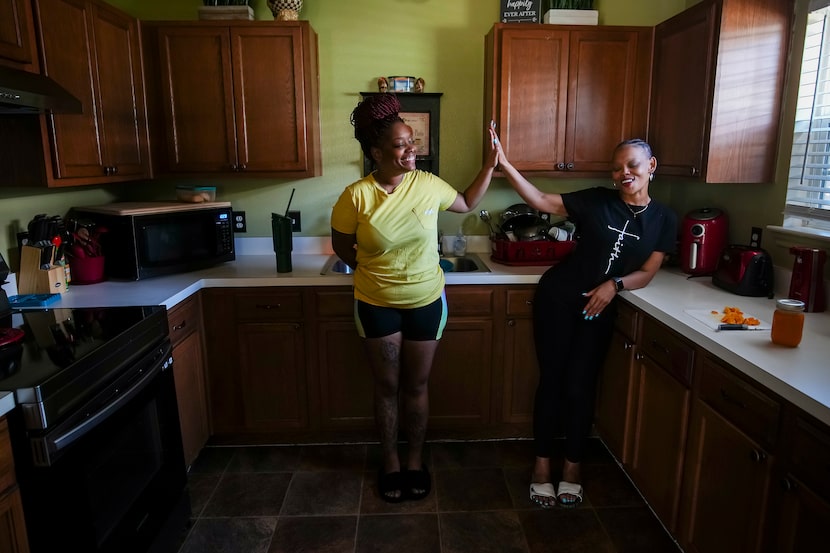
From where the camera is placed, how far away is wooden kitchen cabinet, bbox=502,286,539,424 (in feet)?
8.46

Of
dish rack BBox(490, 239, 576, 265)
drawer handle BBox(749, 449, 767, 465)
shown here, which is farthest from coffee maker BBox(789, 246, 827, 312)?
dish rack BBox(490, 239, 576, 265)

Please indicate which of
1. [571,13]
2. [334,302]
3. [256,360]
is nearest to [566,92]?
[571,13]

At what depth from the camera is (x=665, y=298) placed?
209 cm

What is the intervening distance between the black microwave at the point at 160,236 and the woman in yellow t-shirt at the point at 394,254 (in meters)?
0.85

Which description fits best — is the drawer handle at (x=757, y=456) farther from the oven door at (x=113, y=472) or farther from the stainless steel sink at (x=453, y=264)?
the oven door at (x=113, y=472)

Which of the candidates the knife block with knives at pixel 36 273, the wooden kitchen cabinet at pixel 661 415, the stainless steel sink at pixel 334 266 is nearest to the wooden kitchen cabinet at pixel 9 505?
the knife block with knives at pixel 36 273

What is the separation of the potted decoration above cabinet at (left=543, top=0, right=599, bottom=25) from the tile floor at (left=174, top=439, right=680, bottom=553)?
2.09 metres

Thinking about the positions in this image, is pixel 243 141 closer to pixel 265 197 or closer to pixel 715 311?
pixel 265 197

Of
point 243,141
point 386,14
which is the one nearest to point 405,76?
point 386,14

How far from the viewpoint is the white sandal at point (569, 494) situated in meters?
2.28

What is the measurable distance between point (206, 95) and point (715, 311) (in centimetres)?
238

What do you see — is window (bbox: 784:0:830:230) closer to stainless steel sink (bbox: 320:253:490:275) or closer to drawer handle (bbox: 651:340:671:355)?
drawer handle (bbox: 651:340:671:355)

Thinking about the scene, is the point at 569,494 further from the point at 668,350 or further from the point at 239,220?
the point at 239,220

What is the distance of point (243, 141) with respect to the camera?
8.87 feet
